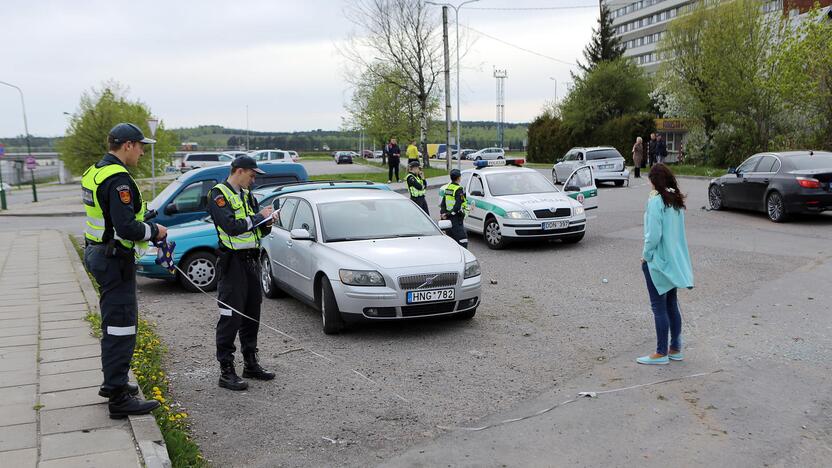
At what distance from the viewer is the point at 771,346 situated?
6871 millimetres

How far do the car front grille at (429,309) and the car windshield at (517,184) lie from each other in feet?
23.3

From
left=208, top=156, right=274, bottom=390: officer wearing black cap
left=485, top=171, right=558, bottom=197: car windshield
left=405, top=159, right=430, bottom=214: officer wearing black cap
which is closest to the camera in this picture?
left=208, top=156, right=274, bottom=390: officer wearing black cap

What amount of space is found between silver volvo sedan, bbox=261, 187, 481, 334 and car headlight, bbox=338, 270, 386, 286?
Answer: 0.01 meters

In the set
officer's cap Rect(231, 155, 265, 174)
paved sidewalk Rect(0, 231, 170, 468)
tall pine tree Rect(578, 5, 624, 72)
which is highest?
tall pine tree Rect(578, 5, 624, 72)

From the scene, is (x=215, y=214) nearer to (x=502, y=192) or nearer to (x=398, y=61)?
(x=502, y=192)

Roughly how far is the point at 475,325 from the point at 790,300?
3.93m

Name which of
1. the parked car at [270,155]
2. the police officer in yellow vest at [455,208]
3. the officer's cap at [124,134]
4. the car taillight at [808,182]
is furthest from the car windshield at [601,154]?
the parked car at [270,155]

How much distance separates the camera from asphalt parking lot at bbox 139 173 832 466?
4723mm

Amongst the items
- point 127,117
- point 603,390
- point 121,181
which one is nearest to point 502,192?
point 603,390

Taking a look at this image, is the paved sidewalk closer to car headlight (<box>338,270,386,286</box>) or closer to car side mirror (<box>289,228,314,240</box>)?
car side mirror (<box>289,228,314,240</box>)

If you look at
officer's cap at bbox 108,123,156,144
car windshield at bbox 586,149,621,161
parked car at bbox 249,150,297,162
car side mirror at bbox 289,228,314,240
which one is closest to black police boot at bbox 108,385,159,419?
officer's cap at bbox 108,123,156,144

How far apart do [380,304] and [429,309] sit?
54cm

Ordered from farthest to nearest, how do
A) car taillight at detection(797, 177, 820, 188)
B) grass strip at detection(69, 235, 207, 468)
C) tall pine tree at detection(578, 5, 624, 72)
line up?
tall pine tree at detection(578, 5, 624, 72) → car taillight at detection(797, 177, 820, 188) → grass strip at detection(69, 235, 207, 468)

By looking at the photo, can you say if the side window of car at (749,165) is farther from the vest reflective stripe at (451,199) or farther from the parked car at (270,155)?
the parked car at (270,155)
